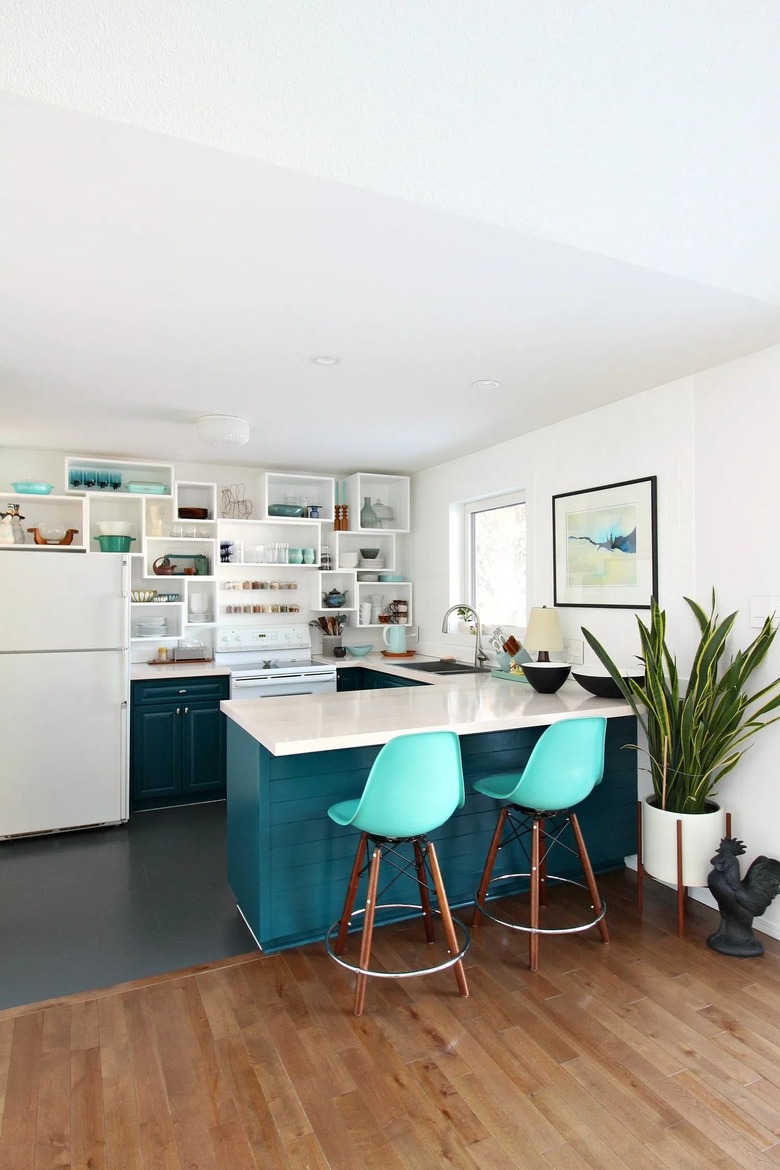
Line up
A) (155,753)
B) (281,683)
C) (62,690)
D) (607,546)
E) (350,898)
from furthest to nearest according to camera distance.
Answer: (281,683) < (155,753) < (62,690) < (607,546) < (350,898)

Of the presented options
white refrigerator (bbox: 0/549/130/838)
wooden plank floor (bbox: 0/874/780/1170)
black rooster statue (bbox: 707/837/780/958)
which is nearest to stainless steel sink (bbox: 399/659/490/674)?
white refrigerator (bbox: 0/549/130/838)

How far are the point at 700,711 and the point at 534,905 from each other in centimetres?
103

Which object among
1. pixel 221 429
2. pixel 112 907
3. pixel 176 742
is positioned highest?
pixel 221 429

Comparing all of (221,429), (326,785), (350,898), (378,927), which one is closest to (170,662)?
(221,429)

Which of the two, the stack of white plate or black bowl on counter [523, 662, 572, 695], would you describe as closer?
black bowl on counter [523, 662, 572, 695]

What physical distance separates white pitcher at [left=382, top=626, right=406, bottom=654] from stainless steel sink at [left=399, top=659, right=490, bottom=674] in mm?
323

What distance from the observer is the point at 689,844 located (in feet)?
9.43

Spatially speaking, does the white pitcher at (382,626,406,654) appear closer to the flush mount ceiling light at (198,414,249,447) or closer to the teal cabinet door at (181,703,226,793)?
the teal cabinet door at (181,703,226,793)

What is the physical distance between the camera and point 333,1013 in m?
2.30

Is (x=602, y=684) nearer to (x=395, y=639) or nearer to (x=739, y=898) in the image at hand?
(x=739, y=898)

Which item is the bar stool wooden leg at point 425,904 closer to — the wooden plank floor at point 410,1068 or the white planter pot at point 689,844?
the wooden plank floor at point 410,1068

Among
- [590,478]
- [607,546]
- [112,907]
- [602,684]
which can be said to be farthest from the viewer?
[590,478]

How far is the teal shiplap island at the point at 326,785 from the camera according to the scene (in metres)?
2.65

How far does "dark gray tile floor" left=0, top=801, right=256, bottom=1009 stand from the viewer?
259 cm
